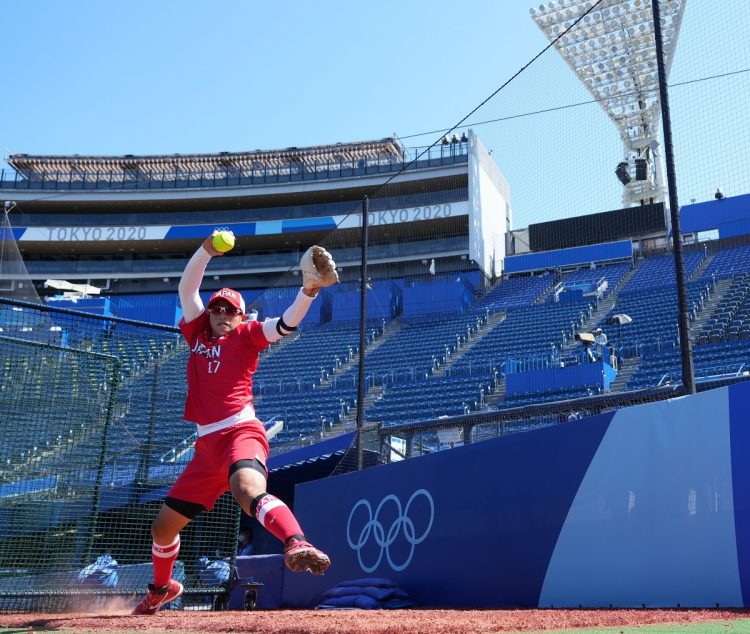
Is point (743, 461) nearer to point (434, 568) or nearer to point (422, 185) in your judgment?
point (434, 568)

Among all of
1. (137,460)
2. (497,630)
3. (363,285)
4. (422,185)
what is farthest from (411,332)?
(497,630)

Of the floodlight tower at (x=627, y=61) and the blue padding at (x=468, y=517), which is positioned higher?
the floodlight tower at (x=627, y=61)

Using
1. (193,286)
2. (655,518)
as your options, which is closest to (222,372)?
(193,286)

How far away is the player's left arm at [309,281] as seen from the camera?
424cm

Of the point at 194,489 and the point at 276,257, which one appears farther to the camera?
the point at 276,257

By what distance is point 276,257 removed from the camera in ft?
127

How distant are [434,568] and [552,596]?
128 centimetres

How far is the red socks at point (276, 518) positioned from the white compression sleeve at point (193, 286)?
1.50 meters

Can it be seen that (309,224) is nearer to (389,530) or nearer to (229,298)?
(389,530)

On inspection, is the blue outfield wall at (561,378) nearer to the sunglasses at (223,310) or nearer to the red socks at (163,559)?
the red socks at (163,559)

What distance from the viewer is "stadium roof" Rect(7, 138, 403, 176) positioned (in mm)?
40531

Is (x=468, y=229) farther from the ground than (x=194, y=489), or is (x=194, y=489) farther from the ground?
(x=468, y=229)

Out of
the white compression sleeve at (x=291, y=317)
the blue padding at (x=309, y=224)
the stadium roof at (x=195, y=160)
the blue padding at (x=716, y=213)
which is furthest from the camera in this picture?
the stadium roof at (x=195, y=160)

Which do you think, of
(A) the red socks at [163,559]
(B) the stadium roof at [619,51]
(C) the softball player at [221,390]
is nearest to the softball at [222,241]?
(C) the softball player at [221,390]
